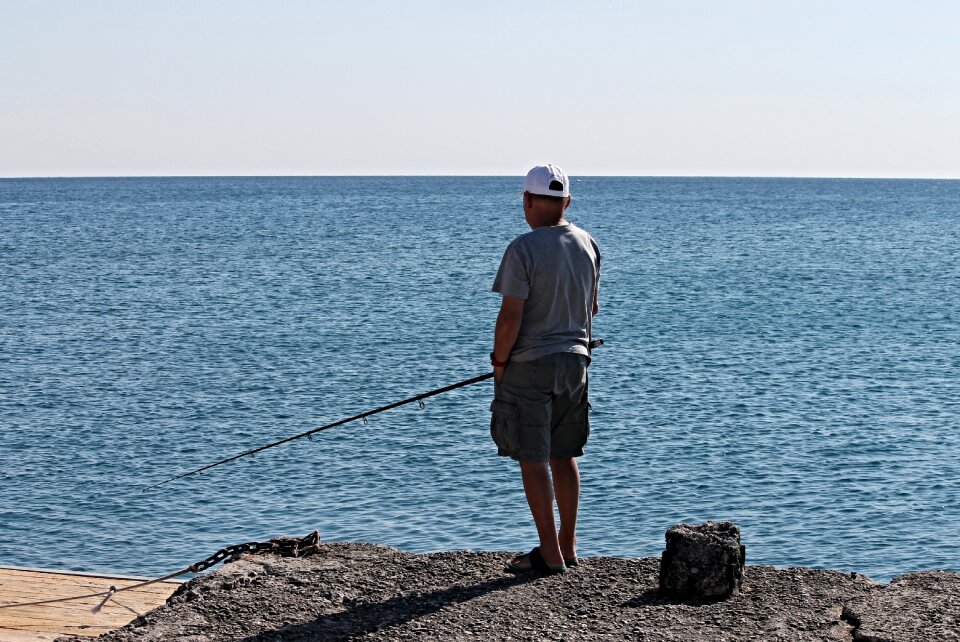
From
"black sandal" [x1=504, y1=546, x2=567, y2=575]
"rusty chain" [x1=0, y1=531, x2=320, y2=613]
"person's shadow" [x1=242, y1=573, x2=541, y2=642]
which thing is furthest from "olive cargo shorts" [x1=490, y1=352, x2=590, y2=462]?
"rusty chain" [x1=0, y1=531, x2=320, y2=613]

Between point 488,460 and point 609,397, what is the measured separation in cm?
481

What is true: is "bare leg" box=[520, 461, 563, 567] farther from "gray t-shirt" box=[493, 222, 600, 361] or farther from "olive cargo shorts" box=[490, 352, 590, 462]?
"gray t-shirt" box=[493, 222, 600, 361]

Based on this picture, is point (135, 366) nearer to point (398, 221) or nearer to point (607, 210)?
point (398, 221)

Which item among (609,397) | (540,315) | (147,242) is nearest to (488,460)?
(609,397)

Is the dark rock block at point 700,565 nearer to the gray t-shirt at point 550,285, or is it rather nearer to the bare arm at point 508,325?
the gray t-shirt at point 550,285

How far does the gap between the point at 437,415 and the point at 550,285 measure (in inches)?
484

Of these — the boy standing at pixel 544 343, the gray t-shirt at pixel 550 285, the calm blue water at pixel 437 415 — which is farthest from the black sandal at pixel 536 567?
the calm blue water at pixel 437 415

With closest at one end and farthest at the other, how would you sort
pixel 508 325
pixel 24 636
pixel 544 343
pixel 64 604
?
pixel 508 325, pixel 544 343, pixel 24 636, pixel 64 604

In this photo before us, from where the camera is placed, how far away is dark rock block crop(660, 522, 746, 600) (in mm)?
4977

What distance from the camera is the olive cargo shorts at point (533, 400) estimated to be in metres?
5.18

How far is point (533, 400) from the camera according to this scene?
520 centimetres

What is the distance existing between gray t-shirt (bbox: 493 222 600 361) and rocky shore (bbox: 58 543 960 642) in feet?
3.47

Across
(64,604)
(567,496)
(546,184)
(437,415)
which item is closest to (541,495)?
(567,496)

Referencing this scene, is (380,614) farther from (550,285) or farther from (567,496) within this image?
(550,285)
